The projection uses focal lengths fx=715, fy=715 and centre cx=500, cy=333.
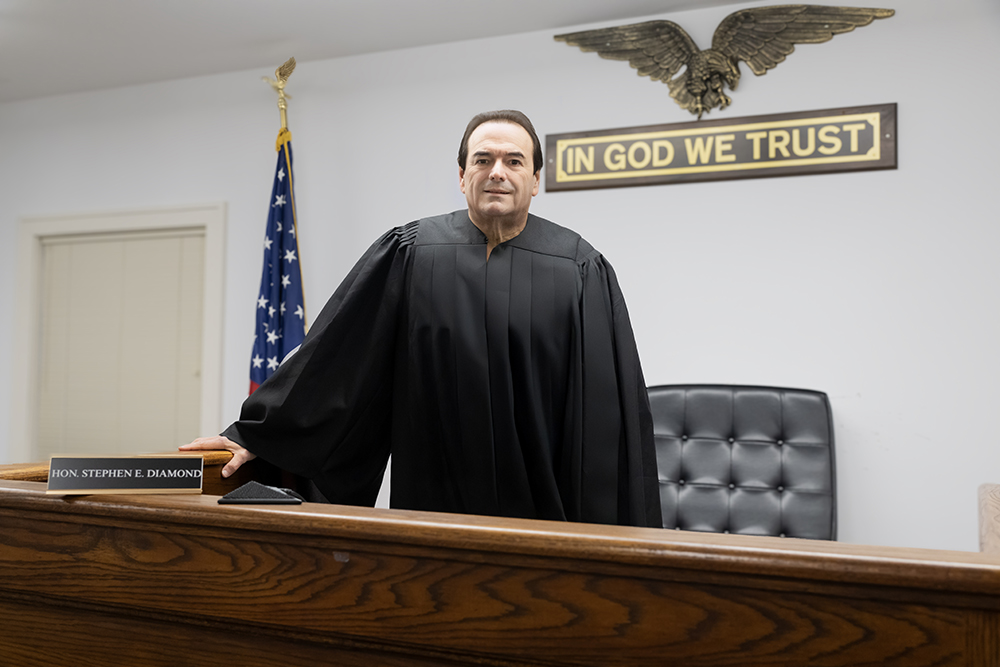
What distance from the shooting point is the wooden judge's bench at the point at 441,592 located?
26.3 inches

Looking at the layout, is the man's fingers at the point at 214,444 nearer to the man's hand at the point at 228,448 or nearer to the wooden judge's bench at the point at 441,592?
the man's hand at the point at 228,448

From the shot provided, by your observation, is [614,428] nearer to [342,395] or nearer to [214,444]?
[342,395]

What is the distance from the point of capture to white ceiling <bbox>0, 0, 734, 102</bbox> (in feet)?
10.1

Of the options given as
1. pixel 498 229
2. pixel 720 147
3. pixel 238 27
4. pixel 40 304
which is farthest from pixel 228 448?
pixel 40 304

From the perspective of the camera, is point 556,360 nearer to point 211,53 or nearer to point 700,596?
point 700,596

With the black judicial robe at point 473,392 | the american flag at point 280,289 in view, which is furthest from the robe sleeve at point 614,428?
the american flag at point 280,289

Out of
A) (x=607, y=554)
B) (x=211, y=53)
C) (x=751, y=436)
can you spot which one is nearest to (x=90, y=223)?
(x=211, y=53)

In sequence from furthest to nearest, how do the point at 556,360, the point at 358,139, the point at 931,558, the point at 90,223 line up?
1. the point at 90,223
2. the point at 358,139
3. the point at 556,360
4. the point at 931,558

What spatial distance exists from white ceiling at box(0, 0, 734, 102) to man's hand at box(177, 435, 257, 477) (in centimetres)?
228

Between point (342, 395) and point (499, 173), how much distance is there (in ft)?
1.97

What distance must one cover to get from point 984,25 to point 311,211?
9.75 ft

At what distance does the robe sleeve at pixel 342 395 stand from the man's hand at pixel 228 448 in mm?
22

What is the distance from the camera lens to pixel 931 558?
0.67 meters

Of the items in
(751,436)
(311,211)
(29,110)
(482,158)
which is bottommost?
(751,436)
